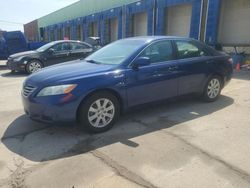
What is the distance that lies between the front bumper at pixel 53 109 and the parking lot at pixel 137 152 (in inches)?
9.6

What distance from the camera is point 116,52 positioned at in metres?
4.84

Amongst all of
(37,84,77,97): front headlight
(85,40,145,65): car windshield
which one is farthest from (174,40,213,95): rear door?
(37,84,77,97): front headlight

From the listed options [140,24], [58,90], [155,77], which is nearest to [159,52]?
[155,77]

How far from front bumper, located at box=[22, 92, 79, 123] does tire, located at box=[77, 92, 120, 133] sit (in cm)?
16

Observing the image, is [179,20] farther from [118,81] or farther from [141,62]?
[118,81]

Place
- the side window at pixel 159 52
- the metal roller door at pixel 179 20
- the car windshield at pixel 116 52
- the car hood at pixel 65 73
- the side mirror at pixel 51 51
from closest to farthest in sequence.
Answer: the car hood at pixel 65 73 < the car windshield at pixel 116 52 < the side window at pixel 159 52 < the side mirror at pixel 51 51 < the metal roller door at pixel 179 20

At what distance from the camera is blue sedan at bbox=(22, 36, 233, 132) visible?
3.78m

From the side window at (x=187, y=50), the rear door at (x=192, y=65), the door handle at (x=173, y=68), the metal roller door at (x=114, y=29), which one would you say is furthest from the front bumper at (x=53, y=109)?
the metal roller door at (x=114, y=29)

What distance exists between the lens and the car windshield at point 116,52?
4508 mm

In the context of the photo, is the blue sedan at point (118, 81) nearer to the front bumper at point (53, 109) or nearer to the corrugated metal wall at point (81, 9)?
the front bumper at point (53, 109)

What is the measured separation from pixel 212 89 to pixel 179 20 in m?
11.6

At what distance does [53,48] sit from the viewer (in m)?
11.0

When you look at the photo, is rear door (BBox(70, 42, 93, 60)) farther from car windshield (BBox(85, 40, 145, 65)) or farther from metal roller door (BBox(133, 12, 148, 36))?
metal roller door (BBox(133, 12, 148, 36))

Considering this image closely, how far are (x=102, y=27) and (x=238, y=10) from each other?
1537 cm
